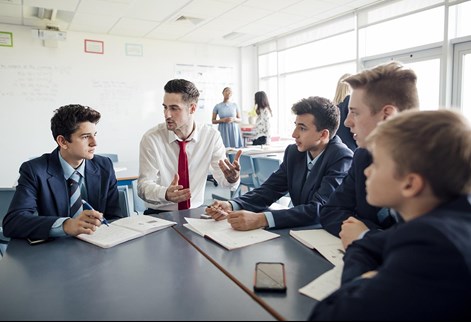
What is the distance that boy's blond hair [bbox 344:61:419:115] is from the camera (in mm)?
1311

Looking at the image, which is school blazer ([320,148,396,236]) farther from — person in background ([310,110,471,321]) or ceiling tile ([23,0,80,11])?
ceiling tile ([23,0,80,11])

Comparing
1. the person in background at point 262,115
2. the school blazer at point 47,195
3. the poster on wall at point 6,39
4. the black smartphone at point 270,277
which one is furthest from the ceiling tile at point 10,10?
the black smartphone at point 270,277

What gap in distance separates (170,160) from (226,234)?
1.07m

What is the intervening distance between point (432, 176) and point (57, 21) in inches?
238

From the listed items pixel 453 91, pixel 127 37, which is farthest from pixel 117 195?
pixel 127 37

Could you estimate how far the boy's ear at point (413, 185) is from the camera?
755 millimetres

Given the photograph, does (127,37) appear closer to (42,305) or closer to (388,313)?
(42,305)

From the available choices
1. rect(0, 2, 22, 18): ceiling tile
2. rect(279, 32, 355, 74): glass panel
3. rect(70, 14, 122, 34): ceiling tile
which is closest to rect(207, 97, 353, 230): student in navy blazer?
rect(279, 32, 355, 74): glass panel

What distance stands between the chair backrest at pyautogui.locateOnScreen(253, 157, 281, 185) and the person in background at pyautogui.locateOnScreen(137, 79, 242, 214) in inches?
35.8

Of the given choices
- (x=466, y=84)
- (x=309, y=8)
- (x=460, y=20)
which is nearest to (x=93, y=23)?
(x=309, y=8)

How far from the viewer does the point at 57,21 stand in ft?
17.8

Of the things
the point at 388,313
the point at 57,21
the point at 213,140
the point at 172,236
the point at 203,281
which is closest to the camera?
the point at 388,313

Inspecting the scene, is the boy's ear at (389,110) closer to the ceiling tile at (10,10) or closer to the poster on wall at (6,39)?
the ceiling tile at (10,10)

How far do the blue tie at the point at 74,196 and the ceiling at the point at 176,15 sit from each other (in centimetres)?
348
